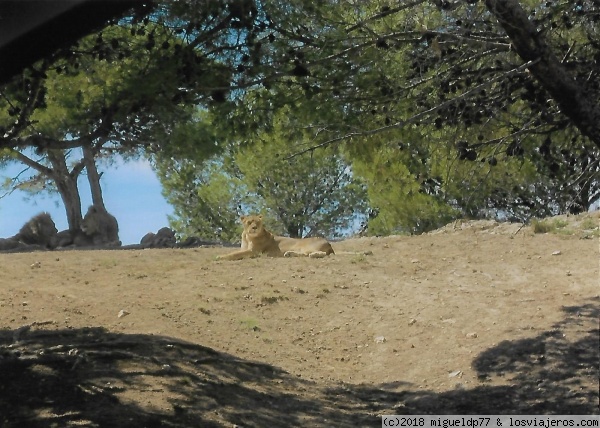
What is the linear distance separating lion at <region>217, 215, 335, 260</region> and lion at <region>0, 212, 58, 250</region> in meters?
6.94

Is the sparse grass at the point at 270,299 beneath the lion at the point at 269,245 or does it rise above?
beneath

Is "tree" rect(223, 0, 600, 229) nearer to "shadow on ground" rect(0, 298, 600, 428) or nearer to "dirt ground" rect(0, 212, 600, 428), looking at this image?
"shadow on ground" rect(0, 298, 600, 428)

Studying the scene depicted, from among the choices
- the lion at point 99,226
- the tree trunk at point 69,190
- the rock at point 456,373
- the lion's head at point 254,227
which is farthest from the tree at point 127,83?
the tree trunk at point 69,190

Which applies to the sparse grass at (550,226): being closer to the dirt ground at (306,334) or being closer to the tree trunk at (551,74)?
the dirt ground at (306,334)

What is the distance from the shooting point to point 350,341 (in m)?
9.26

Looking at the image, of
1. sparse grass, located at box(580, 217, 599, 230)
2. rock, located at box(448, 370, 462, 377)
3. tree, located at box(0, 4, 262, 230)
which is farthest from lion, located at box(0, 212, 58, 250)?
rock, located at box(448, 370, 462, 377)

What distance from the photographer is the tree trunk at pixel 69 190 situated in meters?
21.9

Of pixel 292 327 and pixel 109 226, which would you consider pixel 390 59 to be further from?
pixel 109 226

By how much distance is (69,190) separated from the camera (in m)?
22.8

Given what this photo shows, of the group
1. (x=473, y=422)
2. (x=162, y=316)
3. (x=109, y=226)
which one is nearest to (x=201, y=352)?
(x=162, y=316)

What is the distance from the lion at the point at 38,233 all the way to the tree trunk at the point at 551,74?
14466mm

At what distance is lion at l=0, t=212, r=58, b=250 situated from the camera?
1978 centimetres

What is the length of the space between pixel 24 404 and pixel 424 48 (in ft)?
14.5

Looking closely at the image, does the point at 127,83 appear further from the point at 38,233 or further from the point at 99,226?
the point at 99,226
